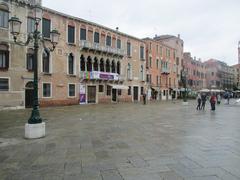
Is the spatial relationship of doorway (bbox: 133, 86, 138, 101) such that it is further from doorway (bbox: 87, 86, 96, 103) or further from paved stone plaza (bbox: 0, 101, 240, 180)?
paved stone plaza (bbox: 0, 101, 240, 180)

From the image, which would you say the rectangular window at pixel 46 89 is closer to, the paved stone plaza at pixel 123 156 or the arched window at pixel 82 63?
the arched window at pixel 82 63

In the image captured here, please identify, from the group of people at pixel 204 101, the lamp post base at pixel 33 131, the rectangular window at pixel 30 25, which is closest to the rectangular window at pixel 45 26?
the rectangular window at pixel 30 25

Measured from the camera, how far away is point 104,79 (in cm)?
2733

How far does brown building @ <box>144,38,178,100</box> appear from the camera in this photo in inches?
1473

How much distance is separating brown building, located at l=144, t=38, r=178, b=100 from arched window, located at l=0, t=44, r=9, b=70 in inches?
914

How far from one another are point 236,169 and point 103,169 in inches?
106

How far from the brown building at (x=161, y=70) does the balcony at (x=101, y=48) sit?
867 cm

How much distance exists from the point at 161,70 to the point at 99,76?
1754 cm

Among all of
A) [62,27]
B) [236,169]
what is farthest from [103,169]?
[62,27]

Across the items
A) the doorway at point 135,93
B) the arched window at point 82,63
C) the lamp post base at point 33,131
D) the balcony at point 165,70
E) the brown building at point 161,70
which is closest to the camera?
the lamp post base at point 33,131

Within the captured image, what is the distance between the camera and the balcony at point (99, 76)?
25.0 m

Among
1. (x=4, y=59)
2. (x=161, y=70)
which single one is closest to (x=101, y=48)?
(x=4, y=59)

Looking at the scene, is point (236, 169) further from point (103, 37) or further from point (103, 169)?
point (103, 37)

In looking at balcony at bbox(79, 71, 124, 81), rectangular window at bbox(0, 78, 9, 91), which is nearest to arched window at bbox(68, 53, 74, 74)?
balcony at bbox(79, 71, 124, 81)
